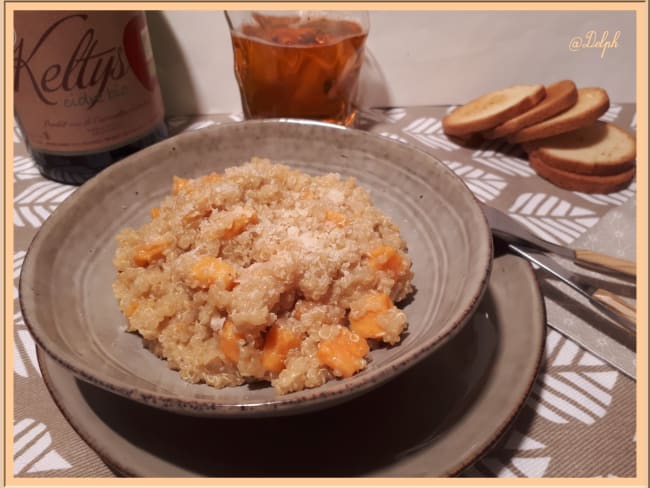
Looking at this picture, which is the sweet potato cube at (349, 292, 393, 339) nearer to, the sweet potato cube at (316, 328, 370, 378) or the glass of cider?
the sweet potato cube at (316, 328, 370, 378)

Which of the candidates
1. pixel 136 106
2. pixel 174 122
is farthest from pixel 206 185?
pixel 174 122

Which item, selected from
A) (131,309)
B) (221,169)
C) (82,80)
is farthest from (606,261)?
(82,80)

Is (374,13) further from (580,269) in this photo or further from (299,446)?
(299,446)

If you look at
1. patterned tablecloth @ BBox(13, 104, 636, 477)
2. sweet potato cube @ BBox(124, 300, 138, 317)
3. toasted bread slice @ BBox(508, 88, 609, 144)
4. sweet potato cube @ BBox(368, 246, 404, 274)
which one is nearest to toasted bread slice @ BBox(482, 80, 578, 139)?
toasted bread slice @ BBox(508, 88, 609, 144)

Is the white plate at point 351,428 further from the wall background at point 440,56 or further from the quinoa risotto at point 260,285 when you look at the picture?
the wall background at point 440,56

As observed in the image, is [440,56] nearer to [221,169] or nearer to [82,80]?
[221,169]

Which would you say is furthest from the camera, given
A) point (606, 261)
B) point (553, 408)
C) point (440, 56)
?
point (440, 56)

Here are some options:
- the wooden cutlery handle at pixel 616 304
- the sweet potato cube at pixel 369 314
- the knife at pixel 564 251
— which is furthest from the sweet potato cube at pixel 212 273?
the wooden cutlery handle at pixel 616 304

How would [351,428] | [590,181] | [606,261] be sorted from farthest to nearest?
[590,181] → [606,261] → [351,428]
